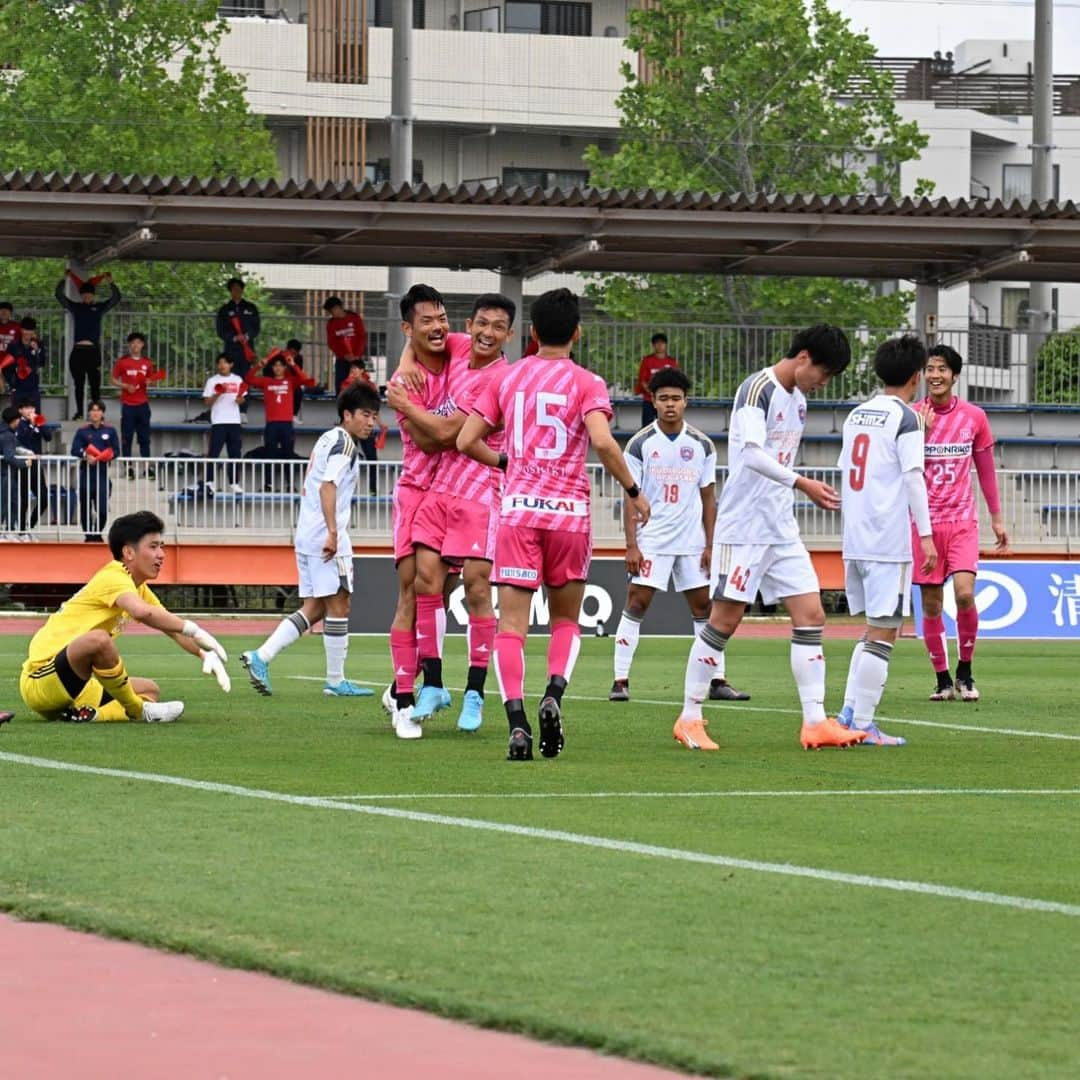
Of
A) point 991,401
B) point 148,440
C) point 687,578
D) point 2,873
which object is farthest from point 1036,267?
point 2,873

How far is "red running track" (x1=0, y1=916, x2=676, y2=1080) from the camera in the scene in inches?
191

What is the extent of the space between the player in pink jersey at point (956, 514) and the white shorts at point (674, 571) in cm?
159

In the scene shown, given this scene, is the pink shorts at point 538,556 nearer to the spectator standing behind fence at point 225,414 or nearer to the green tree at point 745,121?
the spectator standing behind fence at point 225,414

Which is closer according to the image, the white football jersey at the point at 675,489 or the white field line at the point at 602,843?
the white field line at the point at 602,843

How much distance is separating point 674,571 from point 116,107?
3483cm

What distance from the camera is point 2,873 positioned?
7359mm

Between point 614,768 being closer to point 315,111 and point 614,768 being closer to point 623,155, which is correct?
point 623,155

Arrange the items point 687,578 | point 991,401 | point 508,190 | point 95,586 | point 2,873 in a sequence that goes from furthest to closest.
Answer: point 991,401, point 508,190, point 687,578, point 95,586, point 2,873

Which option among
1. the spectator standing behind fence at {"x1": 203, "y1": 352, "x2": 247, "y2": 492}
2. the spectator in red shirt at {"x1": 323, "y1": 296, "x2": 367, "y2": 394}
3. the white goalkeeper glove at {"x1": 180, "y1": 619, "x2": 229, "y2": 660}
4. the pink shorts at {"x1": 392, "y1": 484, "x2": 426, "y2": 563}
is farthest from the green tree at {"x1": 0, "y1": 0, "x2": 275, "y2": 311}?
the white goalkeeper glove at {"x1": 180, "y1": 619, "x2": 229, "y2": 660}

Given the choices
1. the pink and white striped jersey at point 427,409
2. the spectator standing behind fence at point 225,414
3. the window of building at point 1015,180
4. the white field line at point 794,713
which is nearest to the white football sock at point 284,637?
the white field line at point 794,713

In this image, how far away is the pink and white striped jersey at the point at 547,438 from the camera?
1120 cm

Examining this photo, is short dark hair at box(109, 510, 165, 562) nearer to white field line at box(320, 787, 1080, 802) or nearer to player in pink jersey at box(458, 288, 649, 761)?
player in pink jersey at box(458, 288, 649, 761)

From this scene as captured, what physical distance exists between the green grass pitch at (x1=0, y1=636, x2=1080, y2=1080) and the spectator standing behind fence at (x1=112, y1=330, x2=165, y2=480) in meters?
18.1

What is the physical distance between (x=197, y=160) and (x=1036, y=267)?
2147cm
